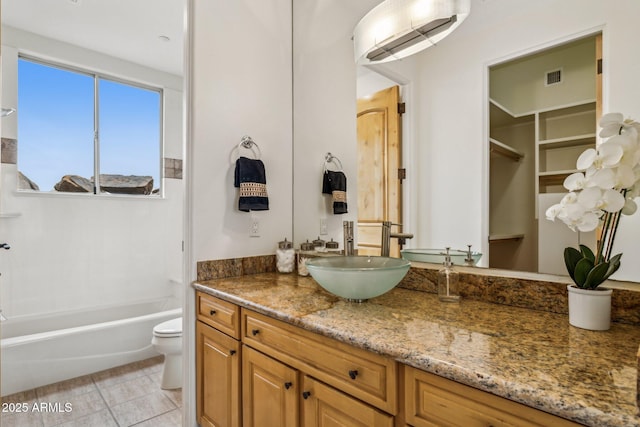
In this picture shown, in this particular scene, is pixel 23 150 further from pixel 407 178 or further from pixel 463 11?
pixel 463 11

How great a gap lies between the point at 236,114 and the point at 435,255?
1292 mm

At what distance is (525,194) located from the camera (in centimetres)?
123

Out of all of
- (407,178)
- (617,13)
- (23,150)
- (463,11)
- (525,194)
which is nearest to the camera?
(617,13)

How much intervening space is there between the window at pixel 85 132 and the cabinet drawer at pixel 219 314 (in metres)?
2.20

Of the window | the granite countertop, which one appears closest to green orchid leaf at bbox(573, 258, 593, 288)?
the granite countertop

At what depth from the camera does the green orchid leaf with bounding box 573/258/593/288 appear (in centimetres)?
94

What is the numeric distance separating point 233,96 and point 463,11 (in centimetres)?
119

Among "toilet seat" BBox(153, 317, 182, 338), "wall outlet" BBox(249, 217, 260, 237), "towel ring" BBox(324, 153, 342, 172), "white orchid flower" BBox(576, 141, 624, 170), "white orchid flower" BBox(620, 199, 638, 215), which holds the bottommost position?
"toilet seat" BBox(153, 317, 182, 338)

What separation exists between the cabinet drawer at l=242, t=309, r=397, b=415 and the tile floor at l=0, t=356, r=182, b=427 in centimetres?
118

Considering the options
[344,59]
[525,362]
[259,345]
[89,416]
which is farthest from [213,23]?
[89,416]

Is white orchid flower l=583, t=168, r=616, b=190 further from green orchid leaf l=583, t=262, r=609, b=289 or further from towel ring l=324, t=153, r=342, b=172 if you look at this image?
towel ring l=324, t=153, r=342, b=172

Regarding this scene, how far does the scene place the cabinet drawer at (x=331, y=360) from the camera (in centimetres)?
87

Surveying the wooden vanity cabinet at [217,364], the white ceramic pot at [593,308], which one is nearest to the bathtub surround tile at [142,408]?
the wooden vanity cabinet at [217,364]

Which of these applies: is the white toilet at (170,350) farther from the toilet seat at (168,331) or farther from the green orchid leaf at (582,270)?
the green orchid leaf at (582,270)
